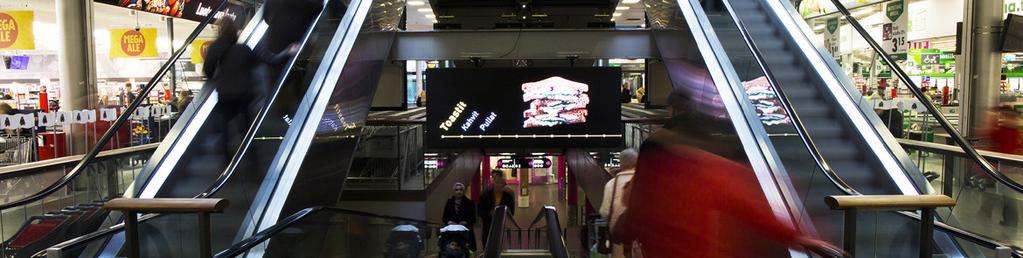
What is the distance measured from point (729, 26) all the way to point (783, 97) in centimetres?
281

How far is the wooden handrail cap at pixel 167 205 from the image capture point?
3.65 m

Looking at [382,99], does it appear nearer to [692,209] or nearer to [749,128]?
[749,128]

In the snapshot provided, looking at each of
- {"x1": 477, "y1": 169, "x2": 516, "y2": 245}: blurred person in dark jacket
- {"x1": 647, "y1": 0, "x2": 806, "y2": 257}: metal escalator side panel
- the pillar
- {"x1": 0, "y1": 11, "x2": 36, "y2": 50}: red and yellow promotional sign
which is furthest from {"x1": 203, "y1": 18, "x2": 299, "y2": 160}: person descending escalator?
the pillar

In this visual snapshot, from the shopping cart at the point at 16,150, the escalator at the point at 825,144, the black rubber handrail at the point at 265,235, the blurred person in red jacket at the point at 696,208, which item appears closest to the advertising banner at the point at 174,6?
the shopping cart at the point at 16,150

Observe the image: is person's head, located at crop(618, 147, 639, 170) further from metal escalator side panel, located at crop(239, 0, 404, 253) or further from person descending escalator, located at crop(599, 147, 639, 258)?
metal escalator side panel, located at crop(239, 0, 404, 253)

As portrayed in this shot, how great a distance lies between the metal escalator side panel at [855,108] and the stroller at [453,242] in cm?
340

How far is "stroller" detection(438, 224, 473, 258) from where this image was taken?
7232 millimetres

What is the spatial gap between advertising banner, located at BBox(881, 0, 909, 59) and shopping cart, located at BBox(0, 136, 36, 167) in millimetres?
11168

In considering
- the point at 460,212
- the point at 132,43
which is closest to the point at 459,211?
the point at 460,212

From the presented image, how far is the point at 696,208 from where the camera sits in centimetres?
413

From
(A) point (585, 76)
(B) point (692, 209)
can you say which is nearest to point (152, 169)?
(B) point (692, 209)

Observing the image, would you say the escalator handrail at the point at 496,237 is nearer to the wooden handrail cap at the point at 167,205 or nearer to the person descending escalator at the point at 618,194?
the person descending escalator at the point at 618,194

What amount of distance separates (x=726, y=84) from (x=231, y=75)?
4498 millimetres

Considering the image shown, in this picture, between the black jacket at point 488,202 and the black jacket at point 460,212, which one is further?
the black jacket at point 488,202
